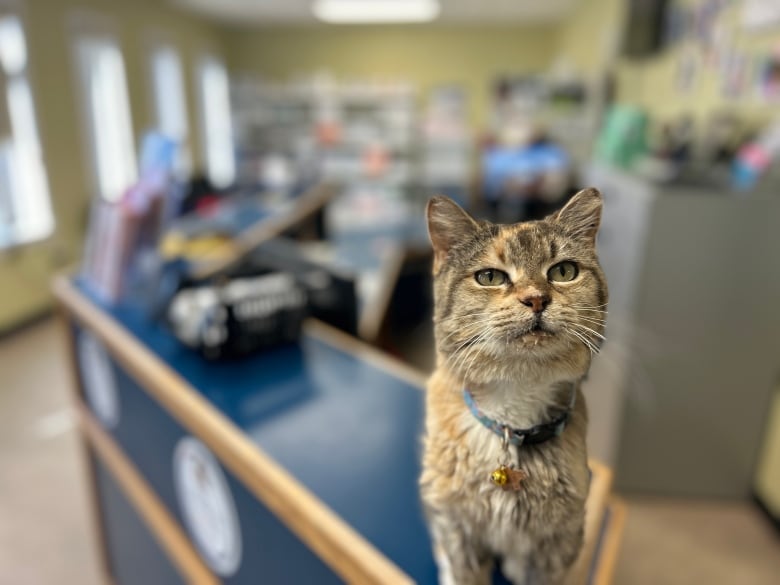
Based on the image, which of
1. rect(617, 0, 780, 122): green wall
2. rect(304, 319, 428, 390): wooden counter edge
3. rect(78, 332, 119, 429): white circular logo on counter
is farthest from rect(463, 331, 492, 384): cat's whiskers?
rect(617, 0, 780, 122): green wall

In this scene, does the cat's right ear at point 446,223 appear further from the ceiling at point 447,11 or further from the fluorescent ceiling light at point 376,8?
the ceiling at point 447,11

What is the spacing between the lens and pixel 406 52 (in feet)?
27.5

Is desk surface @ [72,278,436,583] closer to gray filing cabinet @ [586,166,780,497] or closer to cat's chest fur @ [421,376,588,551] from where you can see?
cat's chest fur @ [421,376,588,551]

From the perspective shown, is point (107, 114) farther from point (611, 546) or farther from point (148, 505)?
point (611, 546)

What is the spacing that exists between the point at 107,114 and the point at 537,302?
6.34 metres

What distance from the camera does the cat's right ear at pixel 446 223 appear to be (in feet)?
1.16

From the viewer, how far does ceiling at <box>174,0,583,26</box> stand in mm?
6398

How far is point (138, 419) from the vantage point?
1399 mm

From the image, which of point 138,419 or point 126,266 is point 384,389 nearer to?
point 138,419

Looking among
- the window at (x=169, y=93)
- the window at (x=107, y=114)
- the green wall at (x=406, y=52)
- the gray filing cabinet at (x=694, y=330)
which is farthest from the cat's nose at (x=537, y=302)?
the green wall at (x=406, y=52)

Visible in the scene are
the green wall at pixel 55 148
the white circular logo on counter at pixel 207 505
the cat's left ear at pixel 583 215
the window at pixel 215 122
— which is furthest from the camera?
the window at pixel 215 122

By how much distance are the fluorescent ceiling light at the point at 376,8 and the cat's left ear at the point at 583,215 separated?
18.4 feet

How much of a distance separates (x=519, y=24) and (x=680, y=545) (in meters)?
8.66

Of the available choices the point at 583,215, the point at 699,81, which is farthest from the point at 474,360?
the point at 699,81
